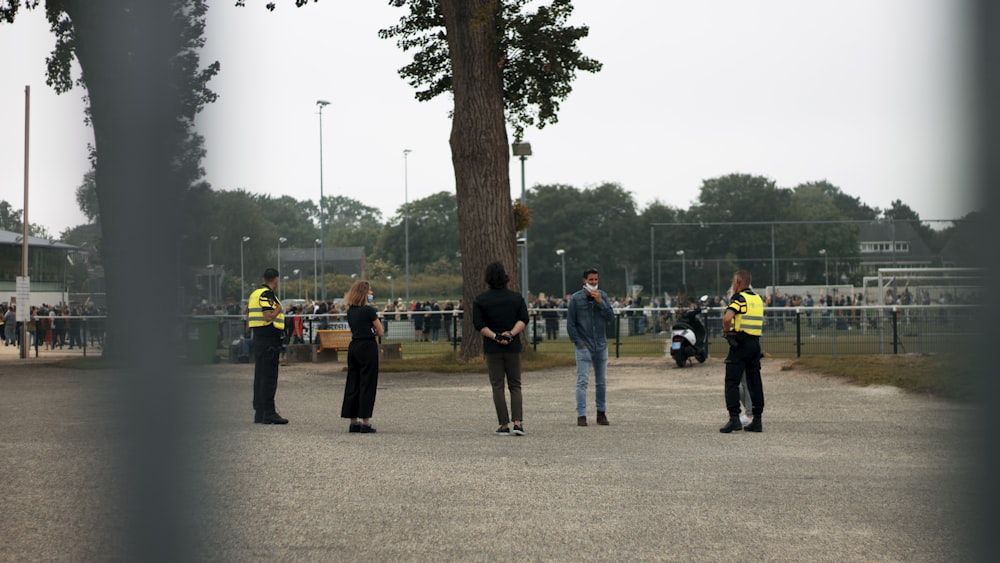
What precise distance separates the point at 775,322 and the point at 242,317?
82.4 feet

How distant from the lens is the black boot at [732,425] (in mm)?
12019

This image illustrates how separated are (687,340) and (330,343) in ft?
27.6

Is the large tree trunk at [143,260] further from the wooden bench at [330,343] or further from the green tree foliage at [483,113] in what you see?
the wooden bench at [330,343]

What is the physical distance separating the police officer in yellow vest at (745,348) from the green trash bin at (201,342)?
11161 mm

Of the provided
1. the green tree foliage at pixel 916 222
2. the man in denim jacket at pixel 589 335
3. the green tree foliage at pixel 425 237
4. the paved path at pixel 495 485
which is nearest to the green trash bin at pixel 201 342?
the paved path at pixel 495 485

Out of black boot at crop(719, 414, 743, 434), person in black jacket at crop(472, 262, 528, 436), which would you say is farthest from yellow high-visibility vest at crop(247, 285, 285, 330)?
black boot at crop(719, 414, 743, 434)

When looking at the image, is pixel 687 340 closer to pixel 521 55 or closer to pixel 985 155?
pixel 521 55

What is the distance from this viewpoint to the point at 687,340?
876 inches

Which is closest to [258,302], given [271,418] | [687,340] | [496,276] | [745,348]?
[271,418]

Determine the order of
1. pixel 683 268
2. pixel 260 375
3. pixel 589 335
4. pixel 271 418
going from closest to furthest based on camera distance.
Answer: pixel 260 375, pixel 271 418, pixel 589 335, pixel 683 268

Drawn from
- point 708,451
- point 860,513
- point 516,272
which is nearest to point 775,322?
point 516,272

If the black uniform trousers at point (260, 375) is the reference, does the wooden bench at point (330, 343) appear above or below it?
below

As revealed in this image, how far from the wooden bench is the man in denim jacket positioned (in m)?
14.0

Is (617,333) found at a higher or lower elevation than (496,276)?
lower
